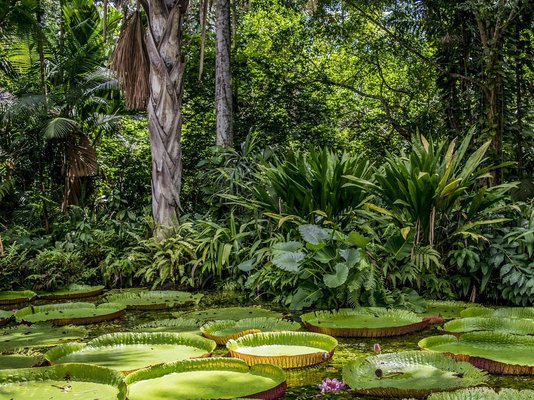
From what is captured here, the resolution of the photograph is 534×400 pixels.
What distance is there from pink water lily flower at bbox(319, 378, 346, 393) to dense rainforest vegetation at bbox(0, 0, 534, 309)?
143 cm

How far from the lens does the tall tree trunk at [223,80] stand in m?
7.55

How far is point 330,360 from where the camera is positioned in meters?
2.66

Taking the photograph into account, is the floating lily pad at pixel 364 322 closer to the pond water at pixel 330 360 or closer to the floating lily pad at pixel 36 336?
the pond water at pixel 330 360

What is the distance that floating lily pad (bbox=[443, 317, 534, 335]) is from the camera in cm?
302

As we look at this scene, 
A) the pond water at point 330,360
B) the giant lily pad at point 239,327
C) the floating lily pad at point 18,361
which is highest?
the giant lily pad at point 239,327

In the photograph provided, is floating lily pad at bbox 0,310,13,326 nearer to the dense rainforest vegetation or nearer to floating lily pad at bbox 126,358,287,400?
the dense rainforest vegetation

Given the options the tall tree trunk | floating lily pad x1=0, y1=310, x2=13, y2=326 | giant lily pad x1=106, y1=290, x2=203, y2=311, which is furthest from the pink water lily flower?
the tall tree trunk

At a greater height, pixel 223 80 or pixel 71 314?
pixel 223 80

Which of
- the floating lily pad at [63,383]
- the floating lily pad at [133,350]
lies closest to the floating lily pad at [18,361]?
the floating lily pad at [133,350]

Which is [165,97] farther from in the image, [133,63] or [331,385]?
[331,385]

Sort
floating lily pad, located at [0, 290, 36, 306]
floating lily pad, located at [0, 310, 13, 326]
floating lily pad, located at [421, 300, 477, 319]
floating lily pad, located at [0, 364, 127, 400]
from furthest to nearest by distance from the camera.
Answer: floating lily pad, located at [0, 290, 36, 306] → floating lily pad, located at [0, 310, 13, 326] → floating lily pad, located at [421, 300, 477, 319] → floating lily pad, located at [0, 364, 127, 400]

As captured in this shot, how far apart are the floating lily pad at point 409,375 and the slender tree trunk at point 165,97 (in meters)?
3.79

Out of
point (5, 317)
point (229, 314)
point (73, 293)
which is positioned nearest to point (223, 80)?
Answer: point (73, 293)

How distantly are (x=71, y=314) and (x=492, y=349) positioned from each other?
2.78 m
